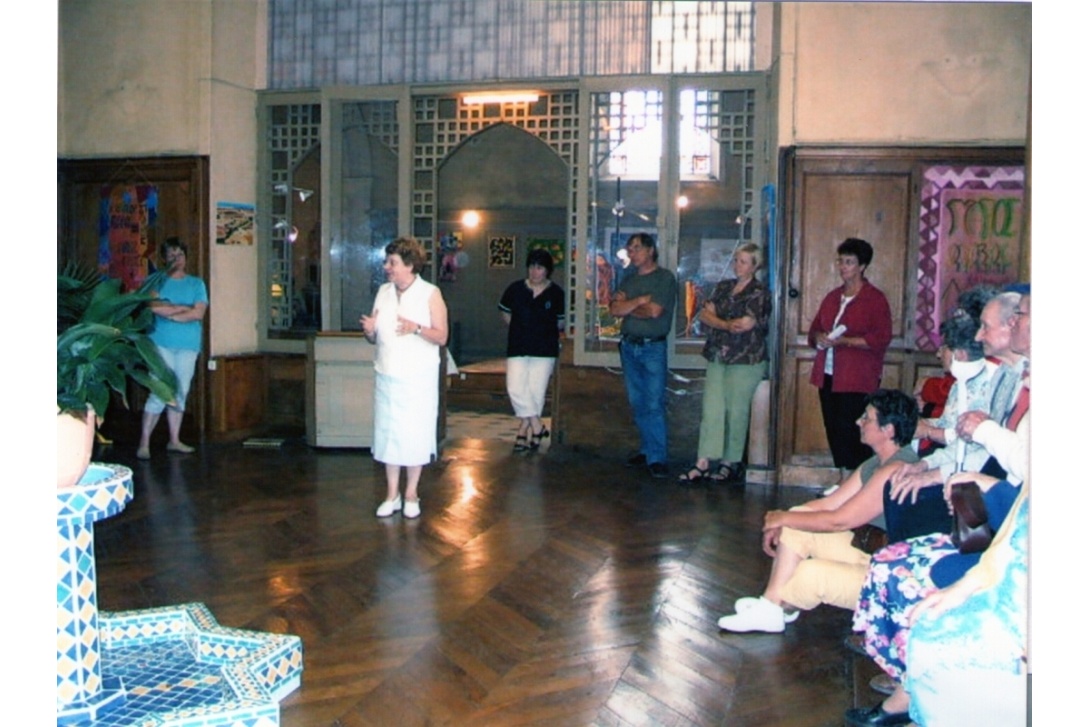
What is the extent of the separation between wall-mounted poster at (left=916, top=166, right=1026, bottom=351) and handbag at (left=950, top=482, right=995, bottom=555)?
3784mm

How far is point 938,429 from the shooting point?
11.3 ft

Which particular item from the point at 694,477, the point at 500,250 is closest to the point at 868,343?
the point at 694,477

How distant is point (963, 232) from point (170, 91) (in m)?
5.27

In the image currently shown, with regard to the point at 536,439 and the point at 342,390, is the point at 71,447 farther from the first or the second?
the point at 536,439

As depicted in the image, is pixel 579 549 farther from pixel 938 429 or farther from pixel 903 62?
pixel 903 62

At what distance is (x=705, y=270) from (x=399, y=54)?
273 cm

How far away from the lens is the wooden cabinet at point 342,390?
23.5ft

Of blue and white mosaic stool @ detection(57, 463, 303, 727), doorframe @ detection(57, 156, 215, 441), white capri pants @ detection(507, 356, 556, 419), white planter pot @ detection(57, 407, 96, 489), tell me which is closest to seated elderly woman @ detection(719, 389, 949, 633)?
blue and white mosaic stool @ detection(57, 463, 303, 727)

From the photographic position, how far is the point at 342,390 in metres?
7.21

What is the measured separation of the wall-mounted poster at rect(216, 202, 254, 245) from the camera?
7.51 meters

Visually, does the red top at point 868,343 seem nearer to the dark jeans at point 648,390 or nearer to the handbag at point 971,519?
the dark jeans at point 648,390

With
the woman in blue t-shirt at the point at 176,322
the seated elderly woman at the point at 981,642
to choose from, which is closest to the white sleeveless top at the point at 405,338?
the woman in blue t-shirt at the point at 176,322

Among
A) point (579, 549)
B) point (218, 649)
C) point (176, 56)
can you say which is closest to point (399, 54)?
point (176, 56)
